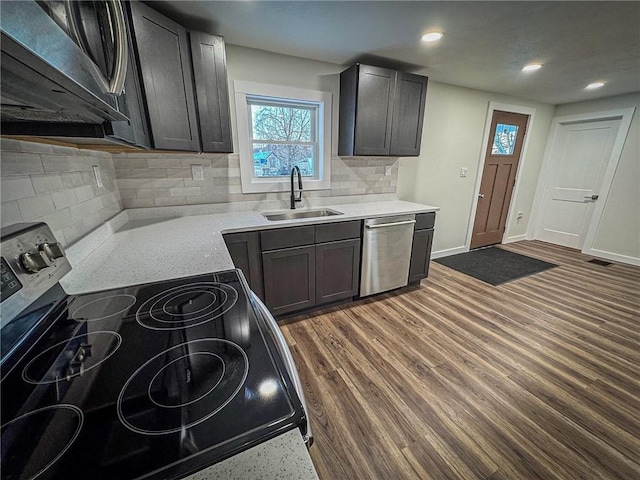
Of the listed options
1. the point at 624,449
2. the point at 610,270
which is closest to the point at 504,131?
the point at 610,270

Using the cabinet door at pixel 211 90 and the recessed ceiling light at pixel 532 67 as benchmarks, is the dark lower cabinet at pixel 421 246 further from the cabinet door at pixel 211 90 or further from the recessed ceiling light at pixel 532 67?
the cabinet door at pixel 211 90

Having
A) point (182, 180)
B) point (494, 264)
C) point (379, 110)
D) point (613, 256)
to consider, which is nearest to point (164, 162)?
point (182, 180)

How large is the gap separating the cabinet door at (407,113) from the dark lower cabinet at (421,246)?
0.71 metres

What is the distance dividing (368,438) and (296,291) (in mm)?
1152

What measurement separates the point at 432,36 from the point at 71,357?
259cm

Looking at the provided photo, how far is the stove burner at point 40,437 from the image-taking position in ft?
1.28

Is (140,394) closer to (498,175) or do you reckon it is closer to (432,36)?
(432,36)

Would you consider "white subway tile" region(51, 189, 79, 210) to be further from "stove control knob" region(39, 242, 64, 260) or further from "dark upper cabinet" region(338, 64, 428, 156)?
"dark upper cabinet" region(338, 64, 428, 156)

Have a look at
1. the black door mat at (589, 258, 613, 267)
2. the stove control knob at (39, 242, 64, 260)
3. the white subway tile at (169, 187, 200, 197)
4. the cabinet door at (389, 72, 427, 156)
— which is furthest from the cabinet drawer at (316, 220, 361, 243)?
the black door mat at (589, 258, 613, 267)

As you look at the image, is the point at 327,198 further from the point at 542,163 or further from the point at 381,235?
the point at 542,163

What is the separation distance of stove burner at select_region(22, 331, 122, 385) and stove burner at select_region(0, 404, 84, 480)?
0.11m

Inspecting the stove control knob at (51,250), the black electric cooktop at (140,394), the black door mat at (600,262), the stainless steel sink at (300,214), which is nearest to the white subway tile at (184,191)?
the stainless steel sink at (300,214)

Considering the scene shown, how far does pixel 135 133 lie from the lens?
1.24 metres

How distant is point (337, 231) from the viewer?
2246mm
